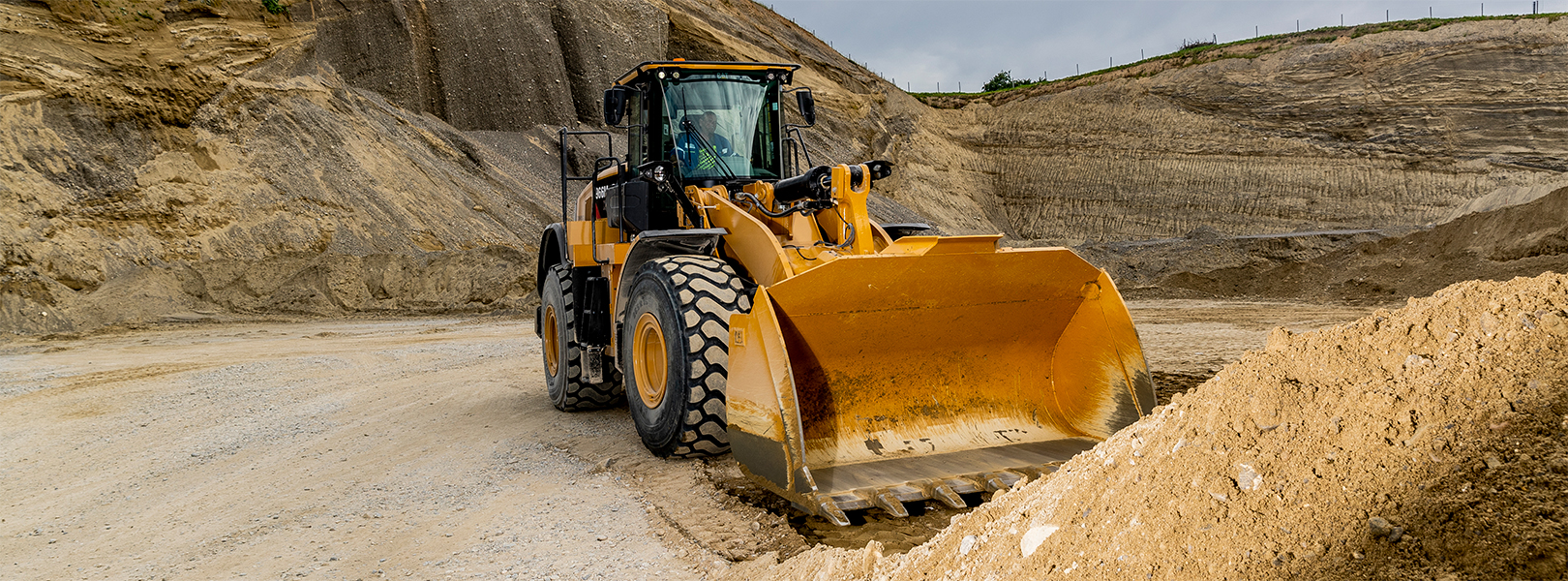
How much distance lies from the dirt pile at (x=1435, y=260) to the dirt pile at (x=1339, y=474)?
45.8 ft

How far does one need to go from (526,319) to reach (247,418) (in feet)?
29.8

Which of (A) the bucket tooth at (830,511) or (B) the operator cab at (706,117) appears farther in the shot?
(B) the operator cab at (706,117)

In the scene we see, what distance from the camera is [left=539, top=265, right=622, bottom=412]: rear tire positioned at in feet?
21.7

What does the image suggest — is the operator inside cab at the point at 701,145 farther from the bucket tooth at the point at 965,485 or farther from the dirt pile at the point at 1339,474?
the dirt pile at the point at 1339,474

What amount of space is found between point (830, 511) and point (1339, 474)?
6.34 feet

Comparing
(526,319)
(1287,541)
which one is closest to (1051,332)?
(1287,541)

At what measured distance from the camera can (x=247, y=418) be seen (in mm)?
6945

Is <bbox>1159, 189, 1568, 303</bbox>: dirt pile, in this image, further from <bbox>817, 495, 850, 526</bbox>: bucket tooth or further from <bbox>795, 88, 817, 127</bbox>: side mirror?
<bbox>817, 495, 850, 526</bbox>: bucket tooth

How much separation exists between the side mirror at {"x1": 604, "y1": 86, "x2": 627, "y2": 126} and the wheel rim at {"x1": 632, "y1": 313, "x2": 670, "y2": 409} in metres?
1.73

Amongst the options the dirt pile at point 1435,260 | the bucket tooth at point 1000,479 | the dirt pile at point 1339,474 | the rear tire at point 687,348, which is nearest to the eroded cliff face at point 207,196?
the rear tire at point 687,348

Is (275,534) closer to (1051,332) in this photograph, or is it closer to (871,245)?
(871,245)

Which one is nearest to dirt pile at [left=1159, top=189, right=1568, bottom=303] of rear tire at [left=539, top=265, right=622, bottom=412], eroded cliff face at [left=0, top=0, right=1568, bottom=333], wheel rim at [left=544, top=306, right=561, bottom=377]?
eroded cliff face at [left=0, top=0, right=1568, bottom=333]

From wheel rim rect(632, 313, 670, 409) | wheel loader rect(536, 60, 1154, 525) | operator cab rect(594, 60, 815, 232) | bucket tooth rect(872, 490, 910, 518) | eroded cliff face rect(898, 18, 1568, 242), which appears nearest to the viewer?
bucket tooth rect(872, 490, 910, 518)

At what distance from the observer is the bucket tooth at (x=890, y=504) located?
3.69m
